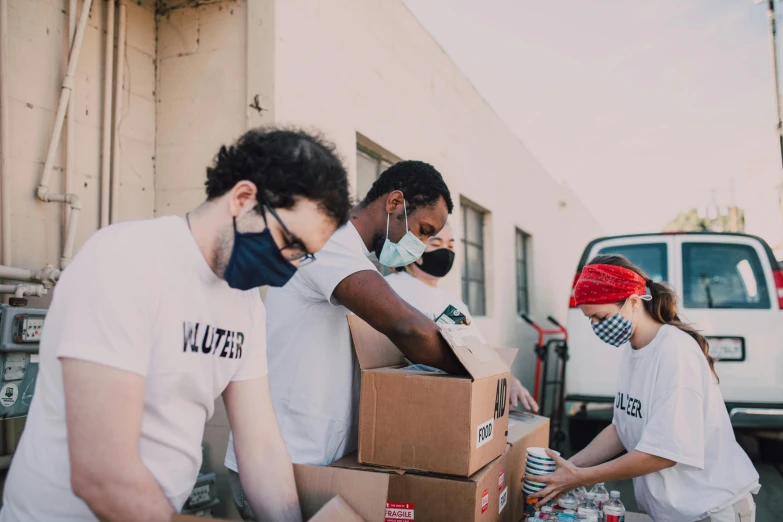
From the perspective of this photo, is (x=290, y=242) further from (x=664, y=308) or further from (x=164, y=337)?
(x=664, y=308)

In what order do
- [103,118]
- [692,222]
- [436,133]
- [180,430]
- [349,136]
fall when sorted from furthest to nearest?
[692,222] → [436,133] → [349,136] → [103,118] → [180,430]

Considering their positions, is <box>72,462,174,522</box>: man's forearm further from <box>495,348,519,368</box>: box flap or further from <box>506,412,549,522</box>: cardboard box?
<box>495,348,519,368</box>: box flap

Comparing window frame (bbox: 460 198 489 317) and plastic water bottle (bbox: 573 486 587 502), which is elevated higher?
window frame (bbox: 460 198 489 317)

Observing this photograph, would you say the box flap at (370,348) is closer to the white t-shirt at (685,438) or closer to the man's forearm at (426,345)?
the man's forearm at (426,345)

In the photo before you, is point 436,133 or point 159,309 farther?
point 436,133

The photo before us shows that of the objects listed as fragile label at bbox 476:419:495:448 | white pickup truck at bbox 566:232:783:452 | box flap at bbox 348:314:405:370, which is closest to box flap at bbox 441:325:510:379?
fragile label at bbox 476:419:495:448

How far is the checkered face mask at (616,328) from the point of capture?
2416 mm

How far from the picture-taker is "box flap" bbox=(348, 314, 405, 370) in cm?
196

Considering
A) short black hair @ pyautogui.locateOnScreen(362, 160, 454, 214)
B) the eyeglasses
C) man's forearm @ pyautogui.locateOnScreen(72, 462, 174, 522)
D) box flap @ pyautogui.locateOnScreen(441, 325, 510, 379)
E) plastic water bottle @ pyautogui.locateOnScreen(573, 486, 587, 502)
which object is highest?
short black hair @ pyautogui.locateOnScreen(362, 160, 454, 214)

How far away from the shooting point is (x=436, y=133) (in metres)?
6.38

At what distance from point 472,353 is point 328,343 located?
0.49m

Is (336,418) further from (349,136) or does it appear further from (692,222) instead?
(692,222)

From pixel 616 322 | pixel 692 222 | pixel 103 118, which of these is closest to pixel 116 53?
pixel 103 118

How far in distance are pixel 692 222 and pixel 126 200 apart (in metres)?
42.1
